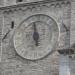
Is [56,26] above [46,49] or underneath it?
above

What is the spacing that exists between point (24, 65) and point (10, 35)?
69.3 inches

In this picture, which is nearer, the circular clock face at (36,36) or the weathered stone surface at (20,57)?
the weathered stone surface at (20,57)

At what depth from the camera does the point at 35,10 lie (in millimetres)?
15914

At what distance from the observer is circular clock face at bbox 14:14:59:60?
15203 mm

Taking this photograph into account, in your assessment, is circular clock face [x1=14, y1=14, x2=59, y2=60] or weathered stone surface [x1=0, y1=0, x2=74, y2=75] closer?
weathered stone surface [x1=0, y1=0, x2=74, y2=75]

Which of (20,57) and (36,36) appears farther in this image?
(20,57)

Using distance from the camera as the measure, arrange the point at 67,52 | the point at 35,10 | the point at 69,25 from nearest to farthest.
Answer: the point at 67,52
the point at 69,25
the point at 35,10

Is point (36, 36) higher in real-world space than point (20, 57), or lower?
higher

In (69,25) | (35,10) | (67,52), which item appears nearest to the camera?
(67,52)

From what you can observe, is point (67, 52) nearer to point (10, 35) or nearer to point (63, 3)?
point (63, 3)

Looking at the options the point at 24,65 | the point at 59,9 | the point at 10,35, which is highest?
the point at 59,9

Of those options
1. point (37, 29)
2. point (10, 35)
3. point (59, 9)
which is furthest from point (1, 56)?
point (59, 9)

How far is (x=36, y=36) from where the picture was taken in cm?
1548

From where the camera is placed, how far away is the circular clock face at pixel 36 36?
49.9 ft
